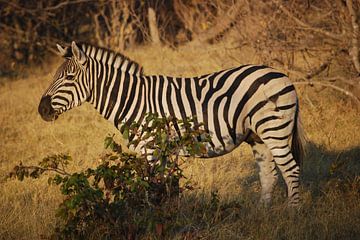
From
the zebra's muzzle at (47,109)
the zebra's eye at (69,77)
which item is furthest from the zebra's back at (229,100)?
the zebra's muzzle at (47,109)

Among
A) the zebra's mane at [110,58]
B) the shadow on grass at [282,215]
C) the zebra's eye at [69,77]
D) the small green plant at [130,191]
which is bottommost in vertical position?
the shadow on grass at [282,215]

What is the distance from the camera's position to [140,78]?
246 inches

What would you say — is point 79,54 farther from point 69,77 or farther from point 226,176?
point 226,176

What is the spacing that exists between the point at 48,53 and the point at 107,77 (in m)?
10.6

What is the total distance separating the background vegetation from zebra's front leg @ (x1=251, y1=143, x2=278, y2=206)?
16cm

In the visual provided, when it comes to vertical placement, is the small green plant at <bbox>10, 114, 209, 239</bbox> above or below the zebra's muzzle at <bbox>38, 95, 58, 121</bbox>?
below

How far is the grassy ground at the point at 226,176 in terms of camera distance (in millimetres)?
5035

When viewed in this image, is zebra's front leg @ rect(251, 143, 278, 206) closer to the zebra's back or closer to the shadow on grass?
the shadow on grass

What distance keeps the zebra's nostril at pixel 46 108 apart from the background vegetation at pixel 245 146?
902 mm

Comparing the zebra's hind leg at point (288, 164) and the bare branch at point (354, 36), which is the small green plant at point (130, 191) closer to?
the zebra's hind leg at point (288, 164)

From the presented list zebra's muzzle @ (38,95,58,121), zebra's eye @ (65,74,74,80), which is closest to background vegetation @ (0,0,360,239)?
zebra's muzzle @ (38,95,58,121)

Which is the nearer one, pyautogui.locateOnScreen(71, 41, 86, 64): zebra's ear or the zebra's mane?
pyautogui.locateOnScreen(71, 41, 86, 64): zebra's ear

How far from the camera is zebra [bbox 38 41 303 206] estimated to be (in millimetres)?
5594

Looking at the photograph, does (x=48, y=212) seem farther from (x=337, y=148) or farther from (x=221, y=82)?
(x=337, y=148)
